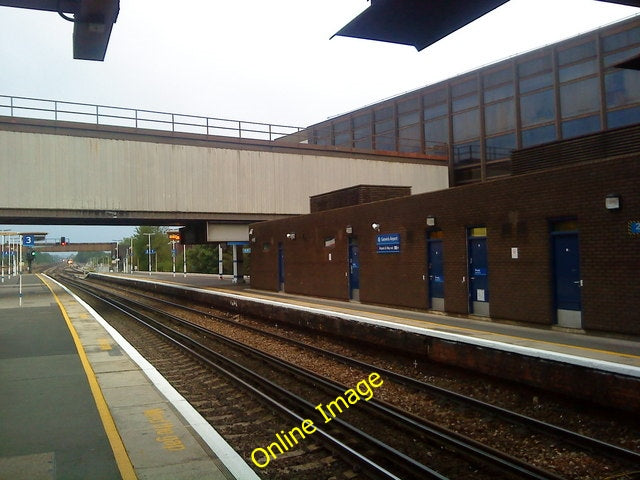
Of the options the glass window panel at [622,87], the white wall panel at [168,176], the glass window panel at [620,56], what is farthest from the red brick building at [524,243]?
the glass window panel at [620,56]

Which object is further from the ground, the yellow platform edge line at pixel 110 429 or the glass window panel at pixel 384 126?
the glass window panel at pixel 384 126

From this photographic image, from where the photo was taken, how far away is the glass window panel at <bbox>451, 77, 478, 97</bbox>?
105 ft

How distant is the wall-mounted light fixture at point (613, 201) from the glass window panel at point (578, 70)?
17.4 m

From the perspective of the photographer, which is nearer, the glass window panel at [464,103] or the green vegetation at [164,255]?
the glass window panel at [464,103]

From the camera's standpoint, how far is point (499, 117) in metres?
30.4

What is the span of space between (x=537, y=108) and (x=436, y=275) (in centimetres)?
1560

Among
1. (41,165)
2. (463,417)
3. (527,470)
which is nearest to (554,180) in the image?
(463,417)

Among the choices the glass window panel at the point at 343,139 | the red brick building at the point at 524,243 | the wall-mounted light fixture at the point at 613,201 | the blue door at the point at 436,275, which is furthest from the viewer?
the glass window panel at the point at 343,139

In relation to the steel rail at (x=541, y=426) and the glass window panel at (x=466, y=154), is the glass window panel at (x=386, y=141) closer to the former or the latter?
the glass window panel at (x=466, y=154)

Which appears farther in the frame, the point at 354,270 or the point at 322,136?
the point at 322,136

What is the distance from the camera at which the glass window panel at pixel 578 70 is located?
85.9 feet

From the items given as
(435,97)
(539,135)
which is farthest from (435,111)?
(539,135)

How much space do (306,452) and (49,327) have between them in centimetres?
1226

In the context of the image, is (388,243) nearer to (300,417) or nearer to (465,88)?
(300,417)
